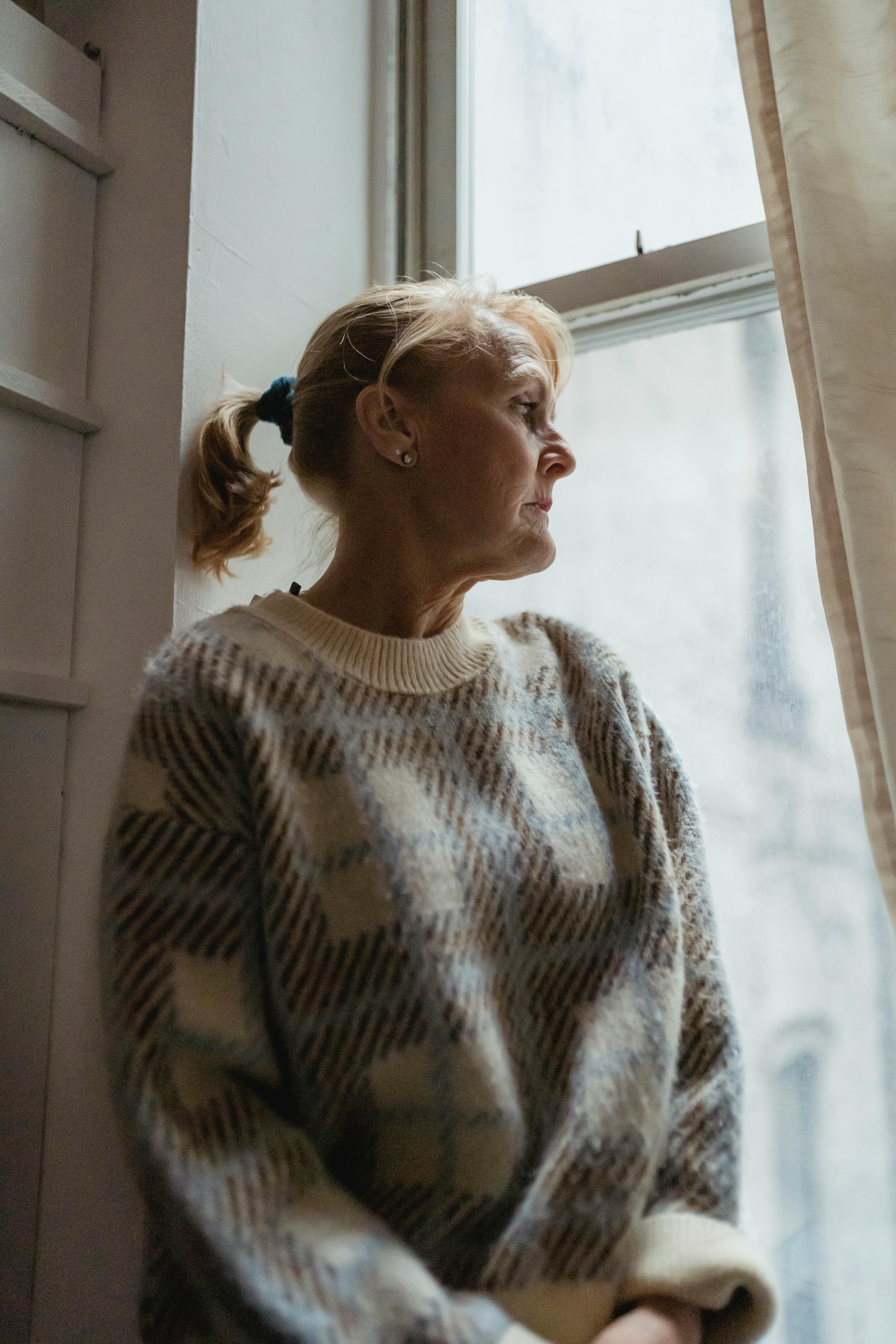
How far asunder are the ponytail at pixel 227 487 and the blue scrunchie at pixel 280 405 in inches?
0.5

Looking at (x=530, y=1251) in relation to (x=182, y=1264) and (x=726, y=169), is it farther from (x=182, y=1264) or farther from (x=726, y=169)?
(x=726, y=169)

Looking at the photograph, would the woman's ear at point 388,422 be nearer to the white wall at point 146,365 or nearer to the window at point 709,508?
the white wall at point 146,365

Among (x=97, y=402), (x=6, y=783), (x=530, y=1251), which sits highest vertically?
(x=97, y=402)

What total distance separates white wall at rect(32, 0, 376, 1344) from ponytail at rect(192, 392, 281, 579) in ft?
0.08

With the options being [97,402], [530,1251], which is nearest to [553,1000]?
[530,1251]

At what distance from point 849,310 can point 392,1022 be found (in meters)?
0.78

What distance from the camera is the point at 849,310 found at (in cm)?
97

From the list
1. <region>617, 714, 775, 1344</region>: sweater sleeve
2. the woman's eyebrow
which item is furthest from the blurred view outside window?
the woman's eyebrow

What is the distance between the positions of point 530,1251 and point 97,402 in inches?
40.0

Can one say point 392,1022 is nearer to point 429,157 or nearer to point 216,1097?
point 216,1097

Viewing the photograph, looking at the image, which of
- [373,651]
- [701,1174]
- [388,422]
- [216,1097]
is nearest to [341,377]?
[388,422]

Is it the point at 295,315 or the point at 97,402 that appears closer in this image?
the point at 97,402

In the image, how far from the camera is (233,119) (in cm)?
127

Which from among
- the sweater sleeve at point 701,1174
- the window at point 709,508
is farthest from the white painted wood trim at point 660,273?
the sweater sleeve at point 701,1174
